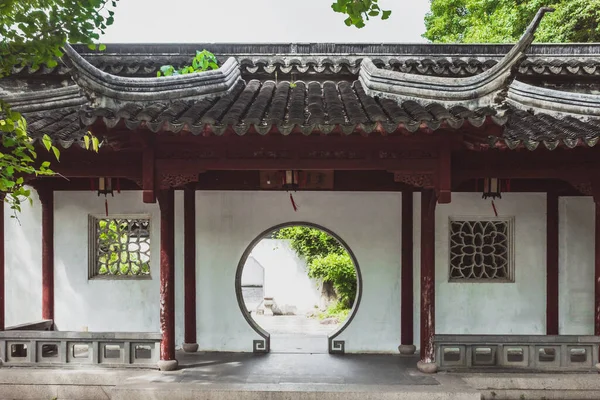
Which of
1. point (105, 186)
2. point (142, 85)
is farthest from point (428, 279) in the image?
point (105, 186)

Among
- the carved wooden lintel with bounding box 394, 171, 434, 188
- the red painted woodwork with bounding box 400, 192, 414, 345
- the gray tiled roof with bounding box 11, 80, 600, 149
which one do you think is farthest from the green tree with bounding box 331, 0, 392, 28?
the red painted woodwork with bounding box 400, 192, 414, 345

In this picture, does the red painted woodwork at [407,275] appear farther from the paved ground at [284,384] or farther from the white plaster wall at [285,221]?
the paved ground at [284,384]

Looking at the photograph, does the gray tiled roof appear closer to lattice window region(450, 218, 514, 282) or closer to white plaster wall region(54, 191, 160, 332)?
white plaster wall region(54, 191, 160, 332)

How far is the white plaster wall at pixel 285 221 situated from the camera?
6500 mm

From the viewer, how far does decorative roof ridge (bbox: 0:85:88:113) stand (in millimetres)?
5508

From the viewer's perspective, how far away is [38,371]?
498cm

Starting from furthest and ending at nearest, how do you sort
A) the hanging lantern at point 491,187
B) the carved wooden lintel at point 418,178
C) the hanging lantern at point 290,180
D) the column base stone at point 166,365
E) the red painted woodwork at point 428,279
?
the hanging lantern at point 491,187 < the hanging lantern at point 290,180 < the red painted woodwork at point 428,279 < the column base stone at point 166,365 < the carved wooden lintel at point 418,178

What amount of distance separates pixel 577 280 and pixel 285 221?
3.82m

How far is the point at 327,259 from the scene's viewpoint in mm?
15945

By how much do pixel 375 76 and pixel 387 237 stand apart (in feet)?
7.18

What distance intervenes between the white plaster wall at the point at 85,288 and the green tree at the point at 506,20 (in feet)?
32.0

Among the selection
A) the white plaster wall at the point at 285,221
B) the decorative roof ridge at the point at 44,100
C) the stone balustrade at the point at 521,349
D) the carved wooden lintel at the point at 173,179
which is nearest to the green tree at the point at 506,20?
the white plaster wall at the point at 285,221

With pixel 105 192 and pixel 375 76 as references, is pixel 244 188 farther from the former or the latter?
pixel 375 76

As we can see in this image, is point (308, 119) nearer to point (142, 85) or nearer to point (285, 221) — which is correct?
point (142, 85)
